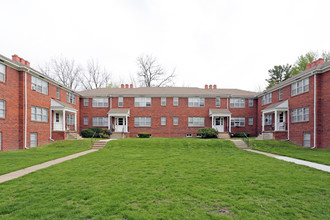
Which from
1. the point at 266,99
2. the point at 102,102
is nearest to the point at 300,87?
the point at 266,99

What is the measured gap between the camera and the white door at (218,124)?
24359 mm

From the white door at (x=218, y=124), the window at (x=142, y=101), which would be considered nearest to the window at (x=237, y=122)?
the white door at (x=218, y=124)

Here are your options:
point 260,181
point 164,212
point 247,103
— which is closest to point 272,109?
point 247,103

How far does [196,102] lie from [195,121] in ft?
8.95

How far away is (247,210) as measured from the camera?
374 cm

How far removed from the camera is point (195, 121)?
24875 millimetres

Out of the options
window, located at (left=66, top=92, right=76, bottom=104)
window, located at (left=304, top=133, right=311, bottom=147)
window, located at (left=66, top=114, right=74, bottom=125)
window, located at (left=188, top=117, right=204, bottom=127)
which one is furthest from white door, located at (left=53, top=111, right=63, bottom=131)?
window, located at (left=304, top=133, right=311, bottom=147)

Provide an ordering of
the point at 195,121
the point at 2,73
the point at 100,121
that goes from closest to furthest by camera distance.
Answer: the point at 2,73 → the point at 195,121 → the point at 100,121

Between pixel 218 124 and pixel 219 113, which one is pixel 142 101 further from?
pixel 218 124

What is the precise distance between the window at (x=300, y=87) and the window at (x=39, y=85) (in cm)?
2569

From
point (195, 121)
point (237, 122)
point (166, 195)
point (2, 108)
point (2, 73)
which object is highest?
point (2, 73)

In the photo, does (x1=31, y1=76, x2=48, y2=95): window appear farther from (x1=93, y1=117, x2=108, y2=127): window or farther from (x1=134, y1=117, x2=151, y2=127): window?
(x1=134, y1=117, x2=151, y2=127): window

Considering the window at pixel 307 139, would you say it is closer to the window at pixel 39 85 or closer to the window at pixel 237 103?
the window at pixel 237 103

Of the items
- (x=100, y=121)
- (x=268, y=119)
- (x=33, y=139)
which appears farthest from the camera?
(x=100, y=121)
